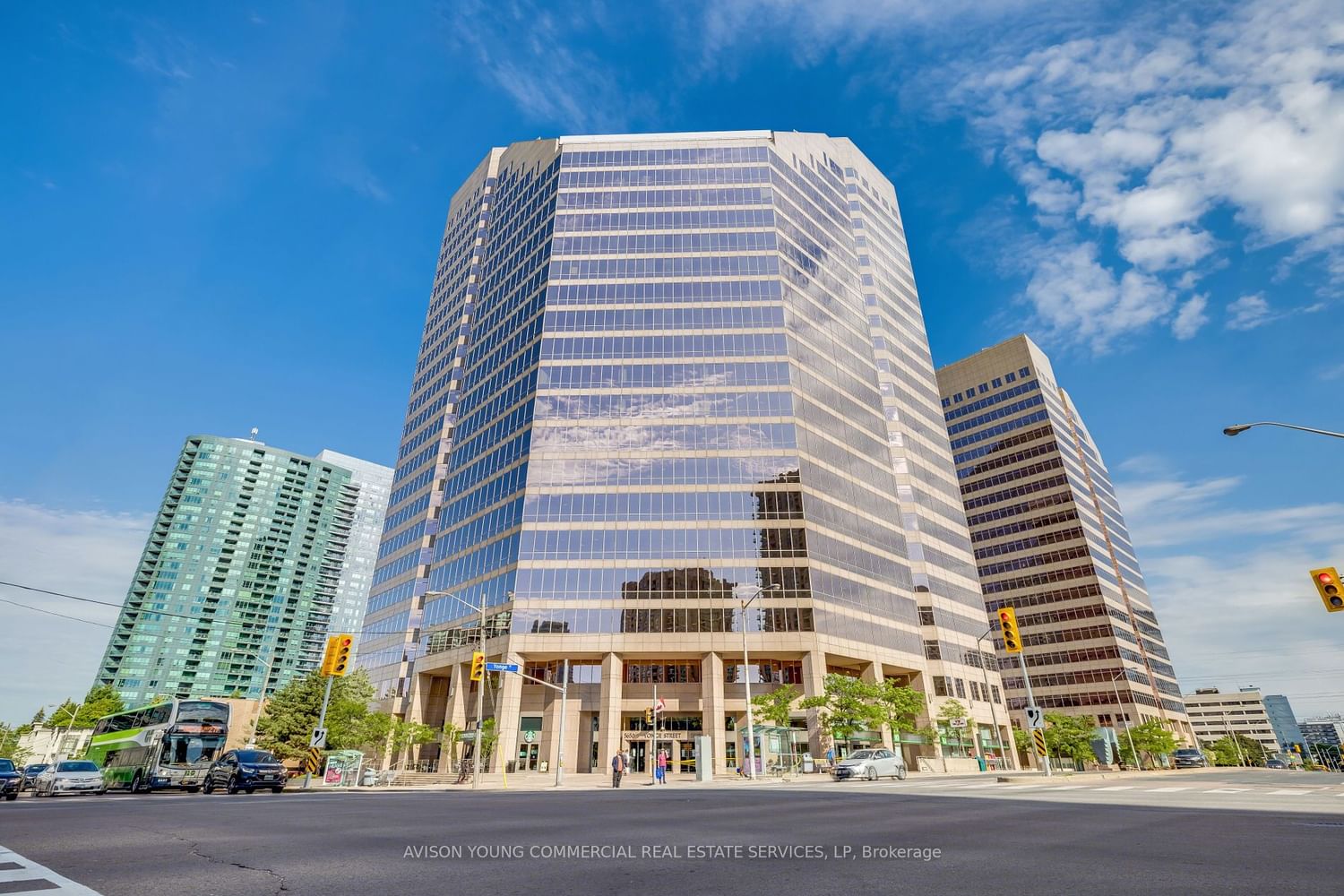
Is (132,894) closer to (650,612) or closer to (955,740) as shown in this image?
(650,612)

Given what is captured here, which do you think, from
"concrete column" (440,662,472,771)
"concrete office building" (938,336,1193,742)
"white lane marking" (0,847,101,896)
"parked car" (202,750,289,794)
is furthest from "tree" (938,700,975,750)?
"white lane marking" (0,847,101,896)

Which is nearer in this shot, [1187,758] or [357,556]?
[1187,758]

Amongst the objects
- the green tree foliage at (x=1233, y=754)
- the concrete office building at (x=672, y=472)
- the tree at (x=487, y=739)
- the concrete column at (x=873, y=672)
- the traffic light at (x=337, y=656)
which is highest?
the concrete office building at (x=672, y=472)

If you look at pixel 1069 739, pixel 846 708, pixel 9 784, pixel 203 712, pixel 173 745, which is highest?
pixel 846 708

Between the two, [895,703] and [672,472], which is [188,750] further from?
[895,703]

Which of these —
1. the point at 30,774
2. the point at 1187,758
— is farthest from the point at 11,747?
the point at 1187,758

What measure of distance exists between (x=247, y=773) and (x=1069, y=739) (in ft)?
264

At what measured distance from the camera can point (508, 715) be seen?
55625mm

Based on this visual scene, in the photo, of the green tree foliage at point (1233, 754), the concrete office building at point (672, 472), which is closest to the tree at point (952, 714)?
the concrete office building at point (672, 472)

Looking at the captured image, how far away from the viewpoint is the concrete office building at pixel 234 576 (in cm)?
14988

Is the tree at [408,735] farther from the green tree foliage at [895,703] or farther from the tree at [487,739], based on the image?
the green tree foliage at [895,703]

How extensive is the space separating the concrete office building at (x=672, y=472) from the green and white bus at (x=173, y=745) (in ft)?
78.1

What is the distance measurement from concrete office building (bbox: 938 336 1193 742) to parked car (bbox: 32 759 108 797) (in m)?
105

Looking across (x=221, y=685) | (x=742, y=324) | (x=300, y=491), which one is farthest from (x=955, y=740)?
(x=300, y=491)
